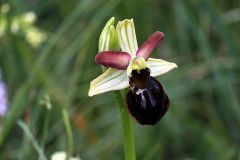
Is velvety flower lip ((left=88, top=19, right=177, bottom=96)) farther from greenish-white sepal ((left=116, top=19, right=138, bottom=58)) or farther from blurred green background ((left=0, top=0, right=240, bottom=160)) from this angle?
blurred green background ((left=0, top=0, right=240, bottom=160))

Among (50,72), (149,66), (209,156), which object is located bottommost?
(209,156)

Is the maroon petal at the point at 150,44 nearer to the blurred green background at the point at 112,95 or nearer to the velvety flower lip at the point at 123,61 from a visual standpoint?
the velvety flower lip at the point at 123,61

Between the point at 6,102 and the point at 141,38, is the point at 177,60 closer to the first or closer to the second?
the point at 141,38

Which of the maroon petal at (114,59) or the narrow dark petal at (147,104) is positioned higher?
the maroon petal at (114,59)

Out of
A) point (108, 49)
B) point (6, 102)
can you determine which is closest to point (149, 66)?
point (108, 49)

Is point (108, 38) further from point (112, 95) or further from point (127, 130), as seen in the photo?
point (112, 95)

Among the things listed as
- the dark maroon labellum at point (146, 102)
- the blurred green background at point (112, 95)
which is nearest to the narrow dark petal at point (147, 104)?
the dark maroon labellum at point (146, 102)

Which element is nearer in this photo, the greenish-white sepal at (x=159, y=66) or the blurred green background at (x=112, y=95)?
the greenish-white sepal at (x=159, y=66)

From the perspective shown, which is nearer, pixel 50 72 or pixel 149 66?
pixel 149 66
